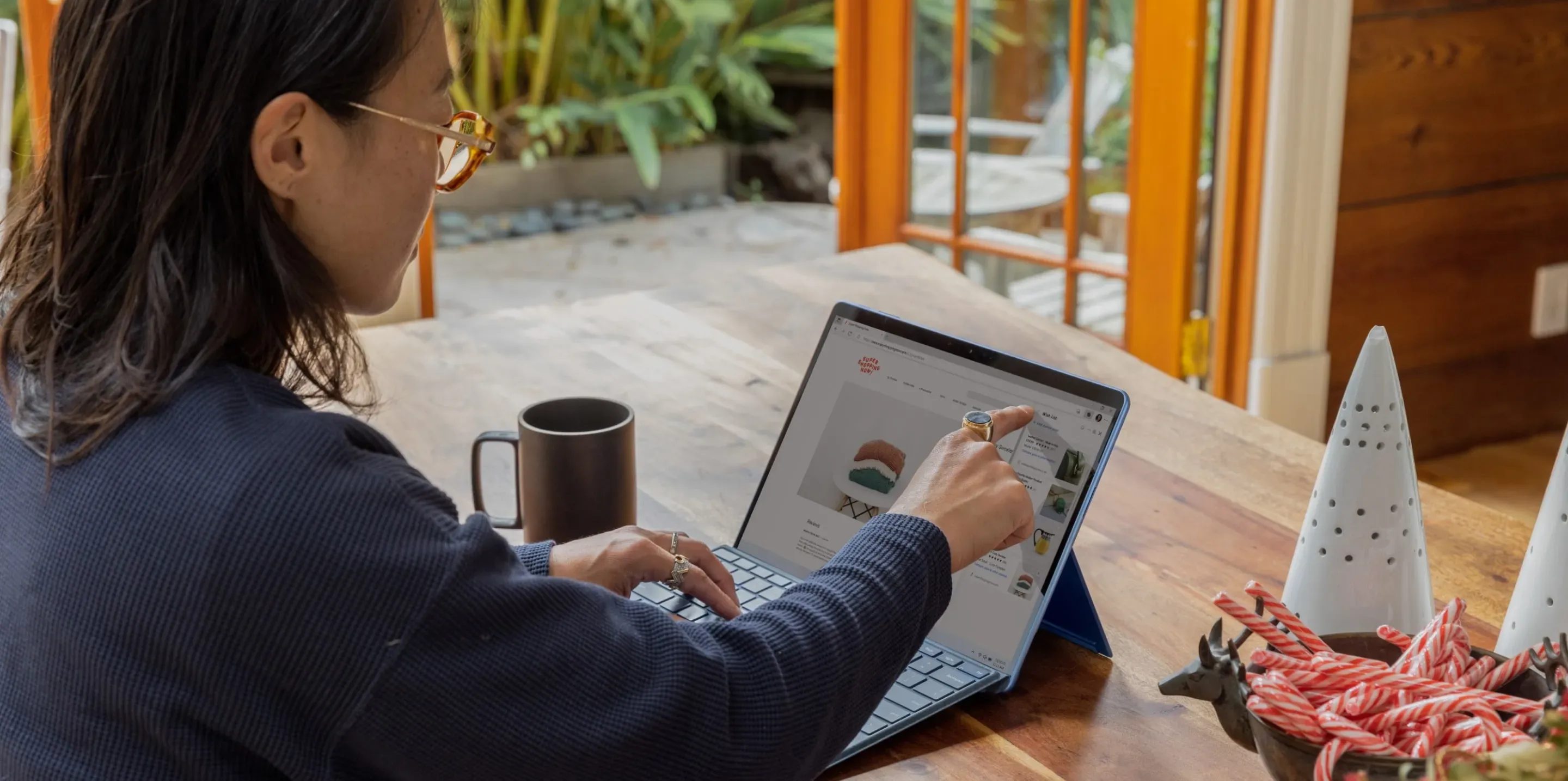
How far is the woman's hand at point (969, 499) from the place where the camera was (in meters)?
0.92

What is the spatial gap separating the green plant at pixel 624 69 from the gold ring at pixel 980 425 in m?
4.28

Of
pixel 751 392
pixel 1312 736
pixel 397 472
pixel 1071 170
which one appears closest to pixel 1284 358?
pixel 1071 170

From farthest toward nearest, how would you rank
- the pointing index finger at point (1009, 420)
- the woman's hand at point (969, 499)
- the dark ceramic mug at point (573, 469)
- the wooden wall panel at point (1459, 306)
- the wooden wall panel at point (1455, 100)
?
the wooden wall panel at point (1459, 306) < the wooden wall panel at point (1455, 100) < the dark ceramic mug at point (573, 469) < the pointing index finger at point (1009, 420) < the woman's hand at point (969, 499)

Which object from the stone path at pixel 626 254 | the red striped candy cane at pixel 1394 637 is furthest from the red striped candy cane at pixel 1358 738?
the stone path at pixel 626 254

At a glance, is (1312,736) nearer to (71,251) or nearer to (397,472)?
(397,472)

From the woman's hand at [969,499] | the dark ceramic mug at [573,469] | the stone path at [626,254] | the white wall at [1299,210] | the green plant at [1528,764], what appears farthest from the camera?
the stone path at [626,254]

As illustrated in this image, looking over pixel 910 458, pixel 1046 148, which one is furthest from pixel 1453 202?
pixel 910 458

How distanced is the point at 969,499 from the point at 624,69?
16.3ft

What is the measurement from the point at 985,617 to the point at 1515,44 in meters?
2.35

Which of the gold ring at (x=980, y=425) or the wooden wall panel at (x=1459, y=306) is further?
the wooden wall panel at (x=1459, y=306)

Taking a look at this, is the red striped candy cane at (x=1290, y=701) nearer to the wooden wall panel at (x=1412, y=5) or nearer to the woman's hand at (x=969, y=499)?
the woman's hand at (x=969, y=499)

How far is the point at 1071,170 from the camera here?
2967mm

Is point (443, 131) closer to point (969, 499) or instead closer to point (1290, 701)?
point (969, 499)

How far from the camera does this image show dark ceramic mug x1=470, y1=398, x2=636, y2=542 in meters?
1.20
